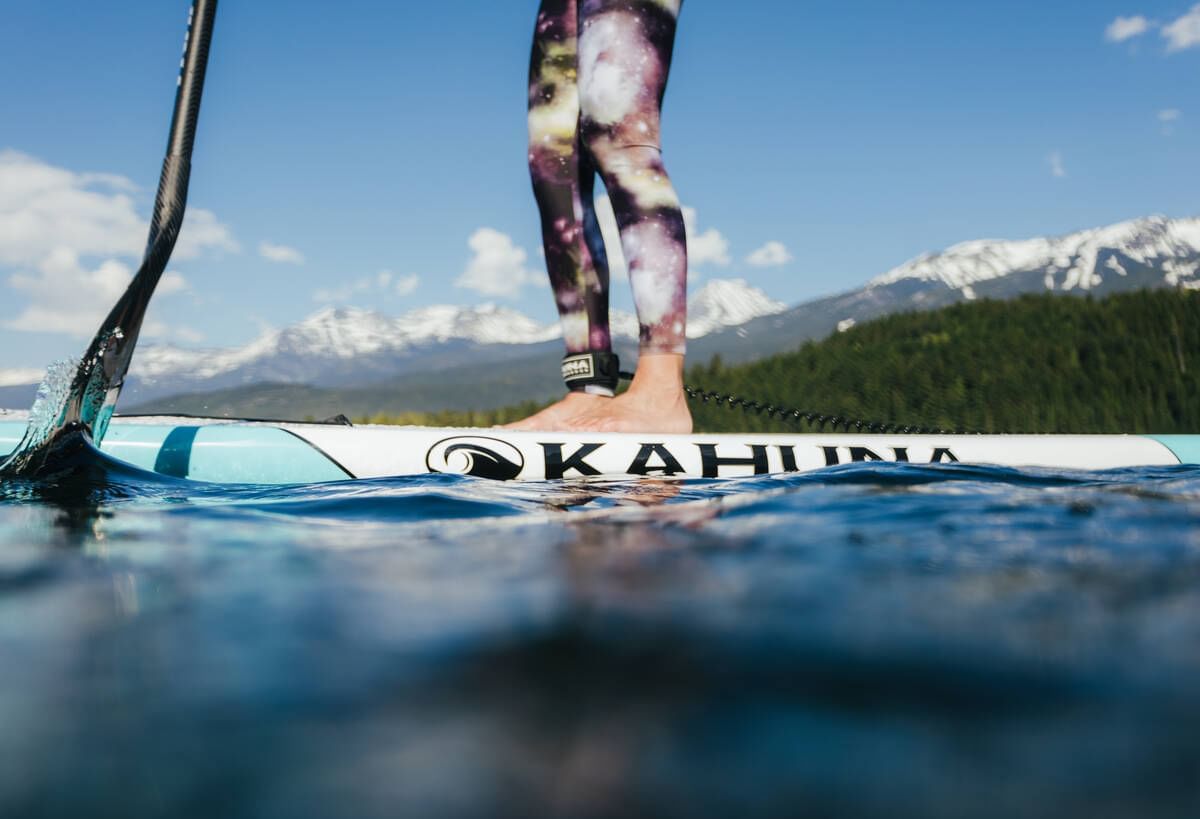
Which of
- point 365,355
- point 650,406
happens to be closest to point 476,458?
point 650,406

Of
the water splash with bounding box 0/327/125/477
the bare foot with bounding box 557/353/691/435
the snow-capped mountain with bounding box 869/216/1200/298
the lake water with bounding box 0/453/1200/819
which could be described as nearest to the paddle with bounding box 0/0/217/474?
the water splash with bounding box 0/327/125/477

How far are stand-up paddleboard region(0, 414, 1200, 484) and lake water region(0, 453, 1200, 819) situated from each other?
1023mm

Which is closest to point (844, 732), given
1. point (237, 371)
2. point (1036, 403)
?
point (1036, 403)

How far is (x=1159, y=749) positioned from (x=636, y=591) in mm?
433

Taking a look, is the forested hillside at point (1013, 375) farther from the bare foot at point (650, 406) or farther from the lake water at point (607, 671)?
the lake water at point (607, 671)

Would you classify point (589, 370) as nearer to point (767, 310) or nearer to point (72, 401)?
point (72, 401)

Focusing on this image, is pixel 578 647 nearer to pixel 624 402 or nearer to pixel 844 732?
pixel 844 732

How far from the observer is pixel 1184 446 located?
2645 millimetres

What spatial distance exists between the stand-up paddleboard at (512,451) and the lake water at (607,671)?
1.02 metres

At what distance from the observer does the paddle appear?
1.75 meters

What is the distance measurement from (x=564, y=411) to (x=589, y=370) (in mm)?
206

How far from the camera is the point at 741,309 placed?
6442 inches

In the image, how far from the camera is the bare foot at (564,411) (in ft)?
9.29

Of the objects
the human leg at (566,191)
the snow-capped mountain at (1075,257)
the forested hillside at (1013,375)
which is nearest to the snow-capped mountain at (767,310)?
the snow-capped mountain at (1075,257)
